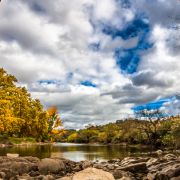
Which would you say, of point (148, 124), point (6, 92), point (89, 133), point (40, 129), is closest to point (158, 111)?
point (148, 124)

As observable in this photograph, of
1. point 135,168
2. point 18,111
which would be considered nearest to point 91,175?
point 135,168

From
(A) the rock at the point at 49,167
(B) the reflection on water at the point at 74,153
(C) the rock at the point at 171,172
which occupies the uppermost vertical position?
(B) the reflection on water at the point at 74,153

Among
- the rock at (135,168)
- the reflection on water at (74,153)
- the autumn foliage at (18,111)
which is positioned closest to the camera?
the rock at (135,168)

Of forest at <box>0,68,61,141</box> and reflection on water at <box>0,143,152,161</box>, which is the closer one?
forest at <box>0,68,61,141</box>

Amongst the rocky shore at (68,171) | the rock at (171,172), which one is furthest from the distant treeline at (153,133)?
the rock at (171,172)

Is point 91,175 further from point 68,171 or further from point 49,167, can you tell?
point 68,171

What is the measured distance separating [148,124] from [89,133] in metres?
83.8

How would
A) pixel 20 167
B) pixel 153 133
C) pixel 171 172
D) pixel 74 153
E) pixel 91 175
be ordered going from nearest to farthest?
1. pixel 91 175
2. pixel 171 172
3. pixel 20 167
4. pixel 74 153
5. pixel 153 133

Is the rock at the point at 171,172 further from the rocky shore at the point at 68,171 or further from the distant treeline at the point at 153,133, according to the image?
the distant treeline at the point at 153,133

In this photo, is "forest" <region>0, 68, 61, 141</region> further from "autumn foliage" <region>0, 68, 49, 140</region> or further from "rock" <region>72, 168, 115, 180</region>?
"rock" <region>72, 168, 115, 180</region>

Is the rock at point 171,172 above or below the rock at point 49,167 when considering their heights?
below

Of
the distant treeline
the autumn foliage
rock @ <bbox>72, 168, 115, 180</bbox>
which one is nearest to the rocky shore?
rock @ <bbox>72, 168, 115, 180</bbox>

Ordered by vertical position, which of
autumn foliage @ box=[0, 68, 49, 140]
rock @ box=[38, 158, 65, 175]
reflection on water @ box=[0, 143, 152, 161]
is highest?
autumn foliage @ box=[0, 68, 49, 140]

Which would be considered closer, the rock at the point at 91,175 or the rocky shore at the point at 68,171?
the rock at the point at 91,175
